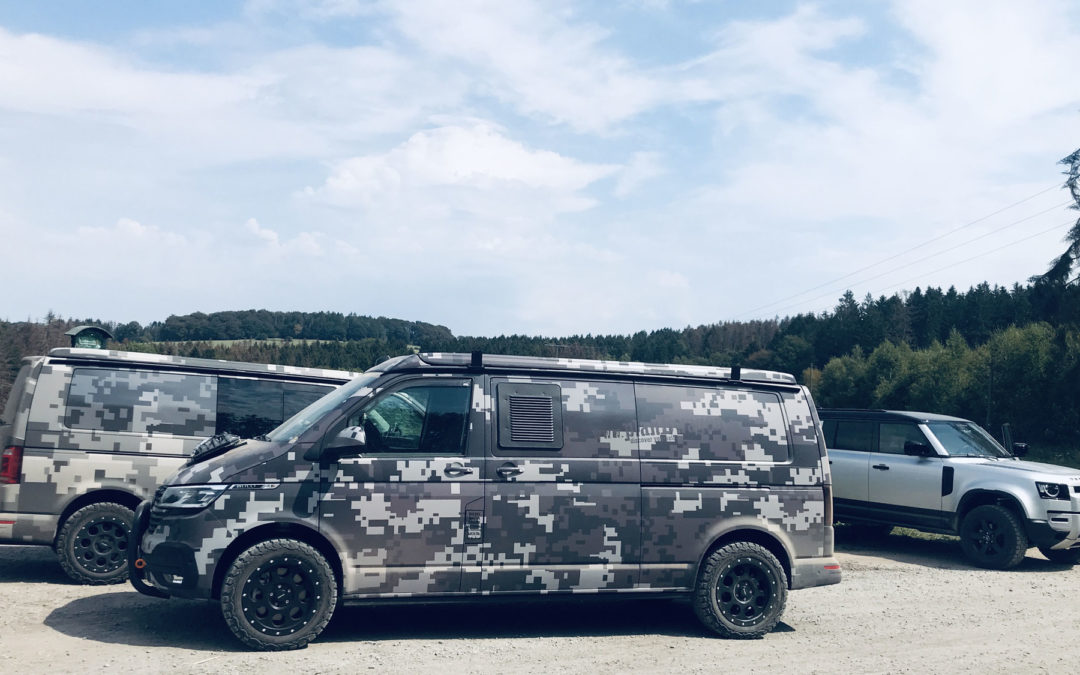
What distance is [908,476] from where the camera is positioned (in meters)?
12.8

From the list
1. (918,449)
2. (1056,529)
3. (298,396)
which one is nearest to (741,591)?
(298,396)

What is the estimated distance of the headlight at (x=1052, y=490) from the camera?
11492mm

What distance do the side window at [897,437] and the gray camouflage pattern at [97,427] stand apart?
9.51 m

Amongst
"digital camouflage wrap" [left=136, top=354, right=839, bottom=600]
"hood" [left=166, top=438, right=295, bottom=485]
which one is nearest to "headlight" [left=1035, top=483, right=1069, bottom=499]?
"digital camouflage wrap" [left=136, top=354, right=839, bottom=600]

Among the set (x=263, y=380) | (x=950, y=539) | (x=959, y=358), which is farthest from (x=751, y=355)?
(x=263, y=380)

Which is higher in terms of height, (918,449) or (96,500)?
(918,449)

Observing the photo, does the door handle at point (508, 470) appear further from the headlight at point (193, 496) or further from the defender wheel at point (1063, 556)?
the defender wheel at point (1063, 556)

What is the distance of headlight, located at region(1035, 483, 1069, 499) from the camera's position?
11.5 m

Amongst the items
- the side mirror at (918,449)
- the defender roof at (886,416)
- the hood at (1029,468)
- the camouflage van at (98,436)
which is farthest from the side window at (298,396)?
the hood at (1029,468)

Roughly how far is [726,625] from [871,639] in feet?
4.10

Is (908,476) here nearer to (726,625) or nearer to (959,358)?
(726,625)

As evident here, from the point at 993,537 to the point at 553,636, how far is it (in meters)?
7.47

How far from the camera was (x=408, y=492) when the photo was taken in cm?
679

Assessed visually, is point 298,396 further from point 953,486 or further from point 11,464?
point 953,486
